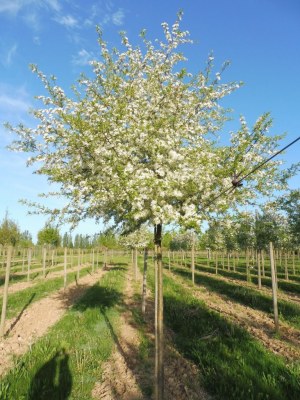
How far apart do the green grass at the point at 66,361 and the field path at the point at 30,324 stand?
55 cm

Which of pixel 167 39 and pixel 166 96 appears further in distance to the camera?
pixel 167 39

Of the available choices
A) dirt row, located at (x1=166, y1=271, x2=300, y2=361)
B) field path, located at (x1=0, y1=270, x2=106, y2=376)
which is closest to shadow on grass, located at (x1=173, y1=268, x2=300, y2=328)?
dirt row, located at (x1=166, y1=271, x2=300, y2=361)

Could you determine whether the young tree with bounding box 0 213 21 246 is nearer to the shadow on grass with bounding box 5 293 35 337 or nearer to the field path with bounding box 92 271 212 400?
the shadow on grass with bounding box 5 293 35 337

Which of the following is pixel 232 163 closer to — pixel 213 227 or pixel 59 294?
pixel 213 227

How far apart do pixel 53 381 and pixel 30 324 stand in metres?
5.99

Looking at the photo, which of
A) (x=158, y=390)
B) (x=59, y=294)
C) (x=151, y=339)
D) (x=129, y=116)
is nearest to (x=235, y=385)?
(x=158, y=390)

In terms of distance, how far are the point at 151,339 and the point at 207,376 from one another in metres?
3.40

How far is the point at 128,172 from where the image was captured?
6781mm

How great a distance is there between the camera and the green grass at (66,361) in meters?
6.44

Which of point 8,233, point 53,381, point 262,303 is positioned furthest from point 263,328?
point 8,233

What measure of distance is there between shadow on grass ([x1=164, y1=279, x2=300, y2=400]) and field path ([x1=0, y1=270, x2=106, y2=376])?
4.28 metres

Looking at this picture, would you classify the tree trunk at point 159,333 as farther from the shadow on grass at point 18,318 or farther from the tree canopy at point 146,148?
the shadow on grass at point 18,318

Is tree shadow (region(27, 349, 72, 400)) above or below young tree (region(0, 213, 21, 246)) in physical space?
below

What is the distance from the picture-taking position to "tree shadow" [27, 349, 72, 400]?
630cm
